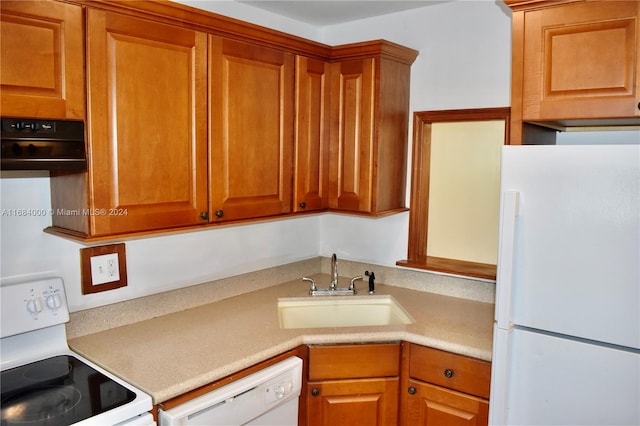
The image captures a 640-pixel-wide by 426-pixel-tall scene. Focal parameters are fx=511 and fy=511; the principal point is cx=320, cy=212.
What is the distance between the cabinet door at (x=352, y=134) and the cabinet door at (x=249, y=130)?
30cm

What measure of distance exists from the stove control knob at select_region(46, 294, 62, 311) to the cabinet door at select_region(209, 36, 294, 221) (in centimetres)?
65

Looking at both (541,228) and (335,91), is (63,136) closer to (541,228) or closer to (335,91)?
(335,91)

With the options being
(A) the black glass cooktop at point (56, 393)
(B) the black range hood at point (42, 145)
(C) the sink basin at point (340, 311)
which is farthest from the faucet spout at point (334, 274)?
(B) the black range hood at point (42, 145)

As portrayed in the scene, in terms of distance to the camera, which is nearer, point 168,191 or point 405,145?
point 168,191

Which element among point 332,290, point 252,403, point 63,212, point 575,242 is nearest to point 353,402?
point 252,403

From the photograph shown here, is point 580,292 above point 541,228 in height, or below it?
below

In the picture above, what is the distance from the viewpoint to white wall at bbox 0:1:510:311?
187 cm

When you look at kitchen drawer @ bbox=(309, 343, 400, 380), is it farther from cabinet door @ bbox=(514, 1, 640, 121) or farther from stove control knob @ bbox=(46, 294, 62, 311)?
cabinet door @ bbox=(514, 1, 640, 121)

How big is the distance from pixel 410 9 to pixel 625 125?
47.5 inches

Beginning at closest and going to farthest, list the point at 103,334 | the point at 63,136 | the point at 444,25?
the point at 63,136
the point at 103,334
the point at 444,25

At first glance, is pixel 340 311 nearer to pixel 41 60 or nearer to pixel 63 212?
pixel 63 212

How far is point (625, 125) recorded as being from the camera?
205cm

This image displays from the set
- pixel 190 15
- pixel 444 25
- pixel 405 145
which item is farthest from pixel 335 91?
pixel 190 15

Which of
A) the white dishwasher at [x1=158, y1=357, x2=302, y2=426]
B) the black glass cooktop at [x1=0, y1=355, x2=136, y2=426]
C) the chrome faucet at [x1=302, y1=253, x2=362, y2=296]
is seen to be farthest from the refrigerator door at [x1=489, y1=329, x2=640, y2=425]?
the black glass cooktop at [x1=0, y1=355, x2=136, y2=426]
